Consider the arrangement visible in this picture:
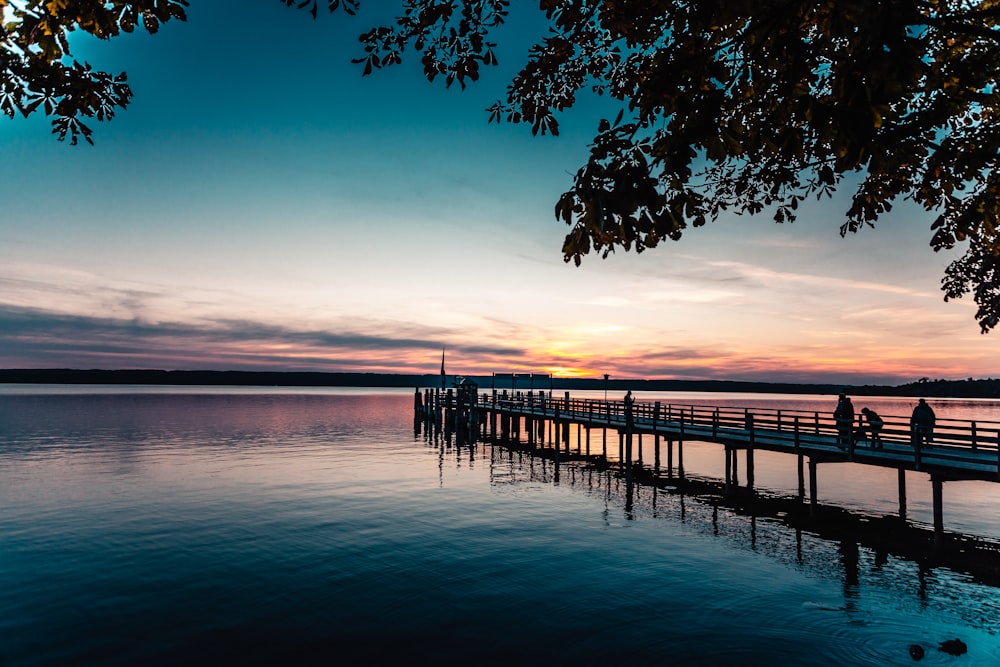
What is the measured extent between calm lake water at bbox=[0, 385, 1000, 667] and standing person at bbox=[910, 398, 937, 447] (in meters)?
3.80

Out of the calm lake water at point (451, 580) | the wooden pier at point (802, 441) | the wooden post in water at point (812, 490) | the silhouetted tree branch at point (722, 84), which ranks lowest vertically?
the calm lake water at point (451, 580)

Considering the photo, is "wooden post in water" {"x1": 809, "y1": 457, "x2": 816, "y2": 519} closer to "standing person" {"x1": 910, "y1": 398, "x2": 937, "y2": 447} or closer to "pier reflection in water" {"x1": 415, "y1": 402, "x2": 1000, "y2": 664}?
"pier reflection in water" {"x1": 415, "y1": 402, "x2": 1000, "y2": 664}

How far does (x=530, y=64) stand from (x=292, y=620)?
478 inches

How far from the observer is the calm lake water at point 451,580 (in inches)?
482

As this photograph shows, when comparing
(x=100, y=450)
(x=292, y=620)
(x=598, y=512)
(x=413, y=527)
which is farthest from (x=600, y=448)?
(x=292, y=620)

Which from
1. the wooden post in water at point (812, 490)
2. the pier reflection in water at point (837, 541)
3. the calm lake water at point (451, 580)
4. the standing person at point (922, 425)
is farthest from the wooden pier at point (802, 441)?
the calm lake water at point (451, 580)

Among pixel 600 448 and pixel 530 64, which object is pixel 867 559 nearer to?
pixel 530 64

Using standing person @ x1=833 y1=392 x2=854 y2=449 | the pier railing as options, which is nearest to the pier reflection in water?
the pier railing

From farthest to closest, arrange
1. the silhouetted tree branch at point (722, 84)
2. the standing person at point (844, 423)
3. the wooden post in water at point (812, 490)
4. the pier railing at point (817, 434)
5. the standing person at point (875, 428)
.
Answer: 1. the wooden post in water at point (812, 490)
2. the standing person at point (844, 423)
3. the standing person at point (875, 428)
4. the pier railing at point (817, 434)
5. the silhouetted tree branch at point (722, 84)

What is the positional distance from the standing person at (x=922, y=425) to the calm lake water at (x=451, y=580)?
380 centimetres

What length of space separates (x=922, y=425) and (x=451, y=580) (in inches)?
575

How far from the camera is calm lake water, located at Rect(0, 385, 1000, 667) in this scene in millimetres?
12234

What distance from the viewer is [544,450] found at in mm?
48812

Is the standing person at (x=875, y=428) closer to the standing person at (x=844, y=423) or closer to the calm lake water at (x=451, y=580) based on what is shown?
the standing person at (x=844, y=423)
